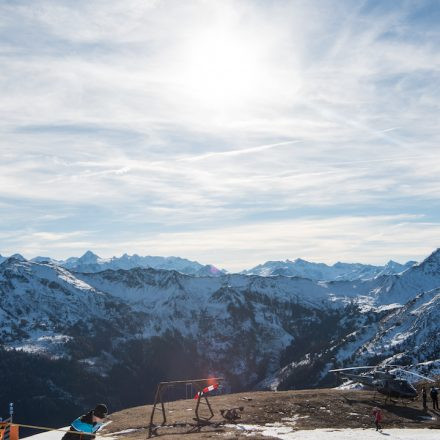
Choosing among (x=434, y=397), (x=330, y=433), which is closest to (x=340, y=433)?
(x=330, y=433)

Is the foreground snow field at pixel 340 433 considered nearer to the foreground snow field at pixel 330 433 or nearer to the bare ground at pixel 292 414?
the foreground snow field at pixel 330 433

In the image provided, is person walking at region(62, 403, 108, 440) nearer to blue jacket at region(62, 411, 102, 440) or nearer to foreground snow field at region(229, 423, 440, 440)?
blue jacket at region(62, 411, 102, 440)

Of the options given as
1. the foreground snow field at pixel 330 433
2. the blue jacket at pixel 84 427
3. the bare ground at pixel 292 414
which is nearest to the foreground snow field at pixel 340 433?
the foreground snow field at pixel 330 433

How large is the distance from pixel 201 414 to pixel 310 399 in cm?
1267

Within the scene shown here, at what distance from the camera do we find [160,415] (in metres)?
50.9

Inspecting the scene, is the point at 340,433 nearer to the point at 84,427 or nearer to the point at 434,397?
the point at 434,397

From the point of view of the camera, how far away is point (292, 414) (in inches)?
1868

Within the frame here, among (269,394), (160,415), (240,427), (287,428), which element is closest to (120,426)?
(160,415)

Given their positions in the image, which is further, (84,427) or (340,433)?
(340,433)

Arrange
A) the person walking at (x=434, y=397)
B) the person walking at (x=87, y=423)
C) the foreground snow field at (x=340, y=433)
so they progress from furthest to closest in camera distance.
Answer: the person walking at (x=434, y=397) → the foreground snow field at (x=340, y=433) → the person walking at (x=87, y=423)

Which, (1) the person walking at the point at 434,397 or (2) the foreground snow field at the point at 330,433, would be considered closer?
(2) the foreground snow field at the point at 330,433

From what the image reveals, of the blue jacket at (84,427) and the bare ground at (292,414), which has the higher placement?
the blue jacket at (84,427)

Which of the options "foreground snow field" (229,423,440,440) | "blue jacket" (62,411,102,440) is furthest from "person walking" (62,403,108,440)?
"foreground snow field" (229,423,440,440)

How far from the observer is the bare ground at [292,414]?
41.8 metres
